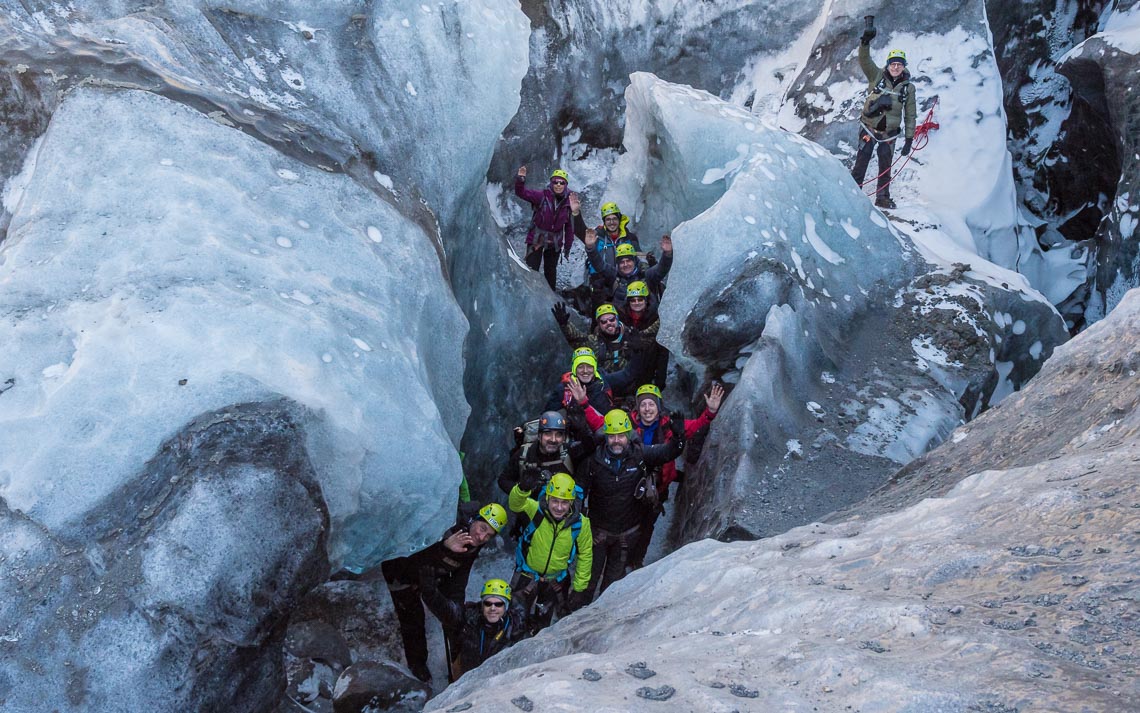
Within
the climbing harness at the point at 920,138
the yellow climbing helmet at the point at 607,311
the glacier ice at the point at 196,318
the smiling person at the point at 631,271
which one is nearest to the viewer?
the glacier ice at the point at 196,318

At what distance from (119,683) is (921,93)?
34.3ft

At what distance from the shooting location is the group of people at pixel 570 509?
5.99 metres

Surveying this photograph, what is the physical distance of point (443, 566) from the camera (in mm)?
6051

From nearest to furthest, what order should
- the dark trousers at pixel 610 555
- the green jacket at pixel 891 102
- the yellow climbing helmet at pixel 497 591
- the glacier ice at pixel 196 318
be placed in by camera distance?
the glacier ice at pixel 196 318, the yellow climbing helmet at pixel 497 591, the dark trousers at pixel 610 555, the green jacket at pixel 891 102

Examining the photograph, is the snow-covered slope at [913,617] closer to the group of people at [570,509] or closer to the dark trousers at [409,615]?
the group of people at [570,509]

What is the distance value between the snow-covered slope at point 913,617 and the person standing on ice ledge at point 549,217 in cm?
627

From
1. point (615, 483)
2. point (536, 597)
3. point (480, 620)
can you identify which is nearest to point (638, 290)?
point (615, 483)

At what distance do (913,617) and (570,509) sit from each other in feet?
10.9

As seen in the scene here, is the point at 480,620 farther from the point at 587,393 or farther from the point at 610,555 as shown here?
the point at 587,393

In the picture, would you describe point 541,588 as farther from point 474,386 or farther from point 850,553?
point 850,553

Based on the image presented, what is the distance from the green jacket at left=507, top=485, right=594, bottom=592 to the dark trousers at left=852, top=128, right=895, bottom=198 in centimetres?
594

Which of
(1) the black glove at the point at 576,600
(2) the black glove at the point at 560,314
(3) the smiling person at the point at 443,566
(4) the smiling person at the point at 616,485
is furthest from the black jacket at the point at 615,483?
(2) the black glove at the point at 560,314

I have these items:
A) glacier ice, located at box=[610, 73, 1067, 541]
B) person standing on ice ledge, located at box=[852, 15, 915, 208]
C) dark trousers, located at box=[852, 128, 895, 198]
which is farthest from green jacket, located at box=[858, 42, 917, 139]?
glacier ice, located at box=[610, 73, 1067, 541]

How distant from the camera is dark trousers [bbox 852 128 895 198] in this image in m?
10.1
